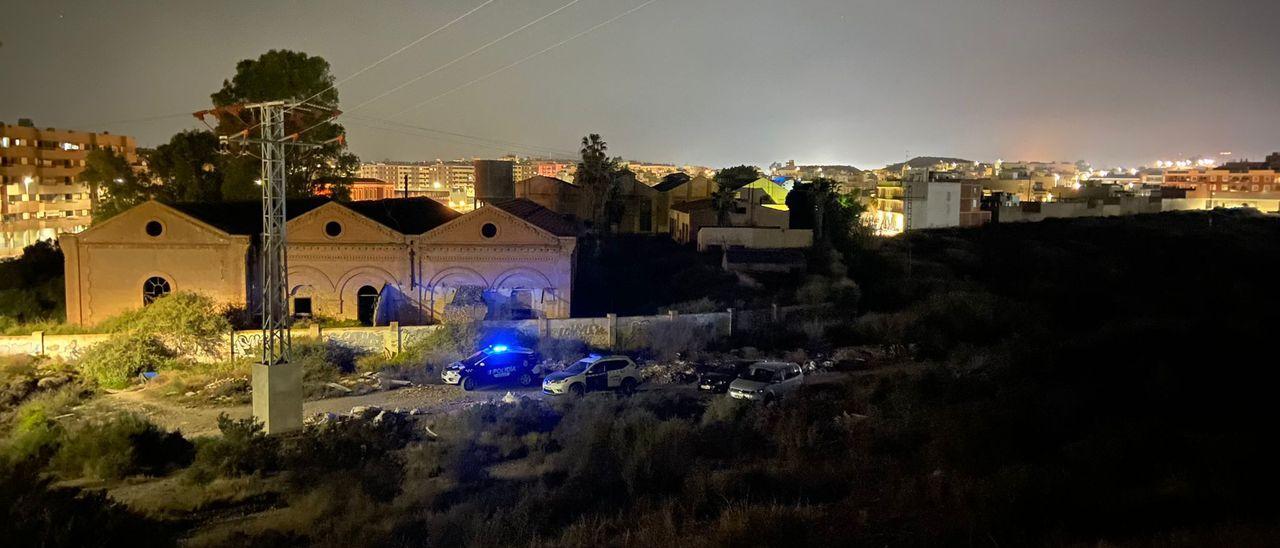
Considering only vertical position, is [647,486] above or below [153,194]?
below

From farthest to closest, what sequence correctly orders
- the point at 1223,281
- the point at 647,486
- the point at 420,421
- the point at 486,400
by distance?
the point at 1223,281
the point at 486,400
the point at 420,421
the point at 647,486

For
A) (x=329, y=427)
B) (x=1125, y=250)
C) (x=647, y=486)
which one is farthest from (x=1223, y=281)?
(x=329, y=427)

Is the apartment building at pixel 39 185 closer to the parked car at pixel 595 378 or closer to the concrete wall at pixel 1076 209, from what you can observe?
the parked car at pixel 595 378

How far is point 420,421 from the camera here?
18453 millimetres

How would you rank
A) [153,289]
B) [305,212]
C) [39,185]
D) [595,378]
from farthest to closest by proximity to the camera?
[39,185]
[305,212]
[153,289]
[595,378]

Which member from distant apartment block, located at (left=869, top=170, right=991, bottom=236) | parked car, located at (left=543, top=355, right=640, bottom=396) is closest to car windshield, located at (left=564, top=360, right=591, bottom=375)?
parked car, located at (left=543, top=355, right=640, bottom=396)

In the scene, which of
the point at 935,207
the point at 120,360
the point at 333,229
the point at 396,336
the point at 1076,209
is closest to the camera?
the point at 120,360

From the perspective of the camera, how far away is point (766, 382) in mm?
20297

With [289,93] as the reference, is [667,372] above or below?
below

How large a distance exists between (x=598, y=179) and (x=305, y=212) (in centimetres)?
2424

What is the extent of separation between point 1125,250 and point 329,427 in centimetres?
5259

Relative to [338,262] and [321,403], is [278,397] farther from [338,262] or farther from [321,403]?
[338,262]

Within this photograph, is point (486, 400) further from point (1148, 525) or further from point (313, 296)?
point (1148, 525)

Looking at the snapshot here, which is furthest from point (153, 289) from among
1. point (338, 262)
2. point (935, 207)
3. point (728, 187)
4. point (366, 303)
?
point (935, 207)
